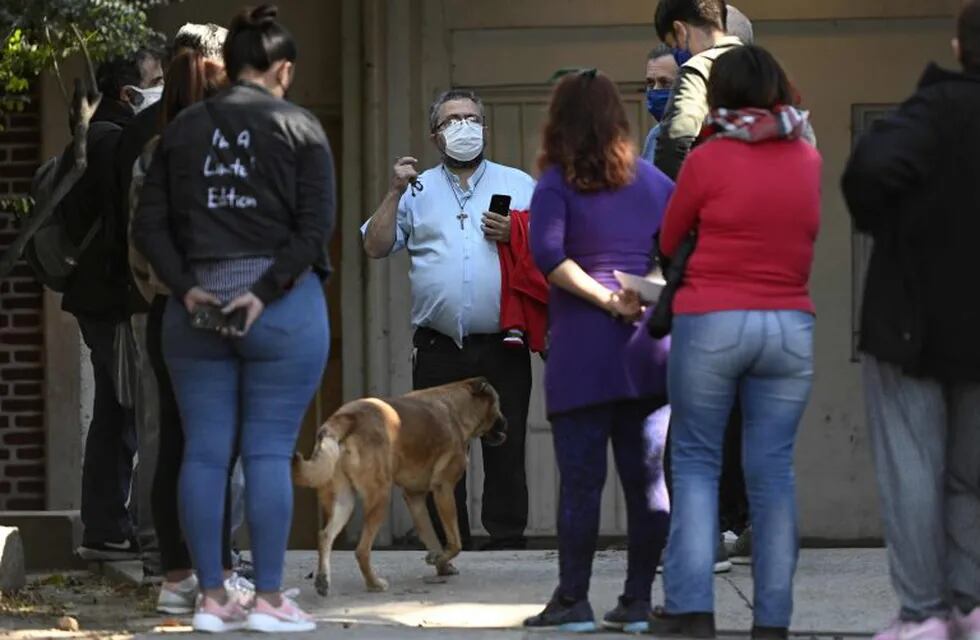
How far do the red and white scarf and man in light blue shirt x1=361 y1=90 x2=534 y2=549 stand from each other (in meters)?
2.40

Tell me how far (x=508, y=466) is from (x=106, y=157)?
6.72 ft

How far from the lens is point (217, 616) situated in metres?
6.89

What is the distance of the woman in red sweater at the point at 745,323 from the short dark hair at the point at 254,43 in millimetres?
1350

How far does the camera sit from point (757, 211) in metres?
6.59

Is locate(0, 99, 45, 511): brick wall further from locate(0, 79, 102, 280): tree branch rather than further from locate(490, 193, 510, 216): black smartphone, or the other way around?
locate(490, 193, 510, 216): black smartphone

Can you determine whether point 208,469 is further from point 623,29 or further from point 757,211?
point 623,29

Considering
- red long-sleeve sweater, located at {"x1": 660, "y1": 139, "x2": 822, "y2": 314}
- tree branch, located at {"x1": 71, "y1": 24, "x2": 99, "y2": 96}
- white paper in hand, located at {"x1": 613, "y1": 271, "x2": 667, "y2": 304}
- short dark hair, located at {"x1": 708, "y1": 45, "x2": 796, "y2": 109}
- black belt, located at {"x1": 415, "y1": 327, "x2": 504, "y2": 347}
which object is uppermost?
tree branch, located at {"x1": 71, "y1": 24, "x2": 99, "y2": 96}

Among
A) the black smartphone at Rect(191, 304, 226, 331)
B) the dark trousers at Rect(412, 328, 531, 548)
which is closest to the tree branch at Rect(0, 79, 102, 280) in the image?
the dark trousers at Rect(412, 328, 531, 548)

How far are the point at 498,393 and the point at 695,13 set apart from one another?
1.91m

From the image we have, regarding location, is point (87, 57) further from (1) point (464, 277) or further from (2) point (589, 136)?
(2) point (589, 136)

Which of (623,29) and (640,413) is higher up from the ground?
(623,29)

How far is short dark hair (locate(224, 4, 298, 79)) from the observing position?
6953mm

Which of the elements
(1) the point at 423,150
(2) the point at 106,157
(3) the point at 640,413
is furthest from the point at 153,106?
(1) the point at 423,150

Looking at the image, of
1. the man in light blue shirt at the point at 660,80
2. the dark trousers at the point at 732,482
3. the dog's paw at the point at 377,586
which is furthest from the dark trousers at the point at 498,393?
the man in light blue shirt at the point at 660,80
